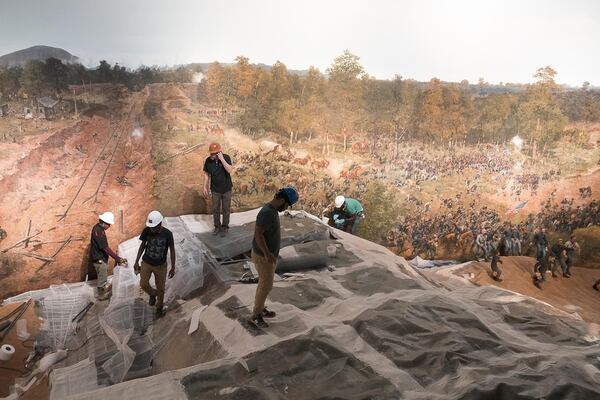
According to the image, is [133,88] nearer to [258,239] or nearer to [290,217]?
[290,217]

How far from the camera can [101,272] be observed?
770cm

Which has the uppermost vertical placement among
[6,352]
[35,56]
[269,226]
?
[35,56]

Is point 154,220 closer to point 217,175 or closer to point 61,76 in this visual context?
point 217,175

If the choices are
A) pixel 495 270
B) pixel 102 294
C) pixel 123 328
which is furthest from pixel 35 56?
pixel 495 270

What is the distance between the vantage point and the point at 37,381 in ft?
18.6

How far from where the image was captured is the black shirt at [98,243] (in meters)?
7.45

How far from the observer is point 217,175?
732 cm

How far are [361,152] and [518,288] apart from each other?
5678mm

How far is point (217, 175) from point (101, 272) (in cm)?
274

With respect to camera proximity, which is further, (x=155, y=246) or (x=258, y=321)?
(x=155, y=246)

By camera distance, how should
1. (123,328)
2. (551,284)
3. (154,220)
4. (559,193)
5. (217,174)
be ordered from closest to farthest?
(154,220) < (123,328) < (217,174) < (551,284) < (559,193)

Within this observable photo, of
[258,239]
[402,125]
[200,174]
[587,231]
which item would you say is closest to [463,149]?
[402,125]

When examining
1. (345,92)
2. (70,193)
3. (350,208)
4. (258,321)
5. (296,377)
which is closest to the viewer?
(296,377)

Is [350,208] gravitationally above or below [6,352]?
above
